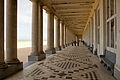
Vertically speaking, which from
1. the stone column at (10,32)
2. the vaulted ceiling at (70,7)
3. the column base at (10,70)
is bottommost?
the column base at (10,70)

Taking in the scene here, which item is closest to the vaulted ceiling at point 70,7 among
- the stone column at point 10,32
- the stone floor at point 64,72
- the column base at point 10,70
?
the stone column at point 10,32

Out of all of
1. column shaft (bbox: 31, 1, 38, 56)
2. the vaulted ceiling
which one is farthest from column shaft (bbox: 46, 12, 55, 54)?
column shaft (bbox: 31, 1, 38, 56)

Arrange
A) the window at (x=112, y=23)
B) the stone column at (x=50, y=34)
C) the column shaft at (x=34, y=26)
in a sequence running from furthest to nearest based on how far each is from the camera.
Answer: the stone column at (x=50, y=34) → the column shaft at (x=34, y=26) → the window at (x=112, y=23)

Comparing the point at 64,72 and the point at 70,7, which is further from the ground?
the point at 70,7

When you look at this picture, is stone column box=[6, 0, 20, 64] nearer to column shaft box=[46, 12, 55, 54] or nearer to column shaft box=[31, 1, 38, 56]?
column shaft box=[31, 1, 38, 56]

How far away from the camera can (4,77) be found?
15.3 ft

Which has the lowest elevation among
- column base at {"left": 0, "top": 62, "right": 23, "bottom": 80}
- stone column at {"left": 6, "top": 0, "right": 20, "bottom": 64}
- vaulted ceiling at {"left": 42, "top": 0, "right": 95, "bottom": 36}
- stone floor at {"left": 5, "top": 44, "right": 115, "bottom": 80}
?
stone floor at {"left": 5, "top": 44, "right": 115, "bottom": 80}

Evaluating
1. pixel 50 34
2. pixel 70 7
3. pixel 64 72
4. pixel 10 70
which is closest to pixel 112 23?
pixel 64 72

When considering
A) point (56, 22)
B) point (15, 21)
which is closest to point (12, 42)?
point (15, 21)

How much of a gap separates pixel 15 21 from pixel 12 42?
108cm

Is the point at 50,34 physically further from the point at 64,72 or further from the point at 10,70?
the point at 10,70

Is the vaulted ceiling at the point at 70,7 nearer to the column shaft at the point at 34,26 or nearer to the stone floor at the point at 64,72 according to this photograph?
the column shaft at the point at 34,26

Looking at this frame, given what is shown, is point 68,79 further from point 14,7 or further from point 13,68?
point 14,7

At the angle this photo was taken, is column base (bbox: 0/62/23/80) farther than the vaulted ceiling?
No
